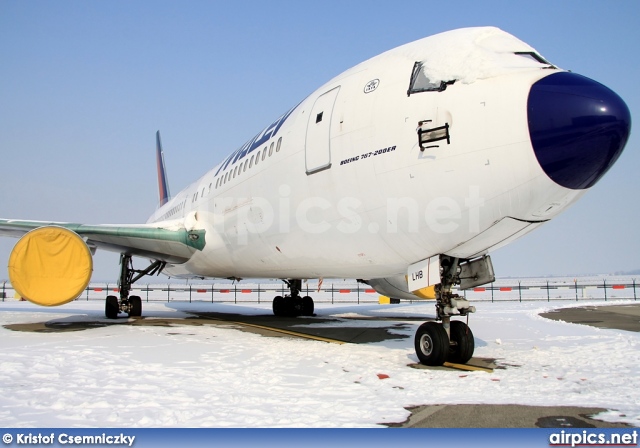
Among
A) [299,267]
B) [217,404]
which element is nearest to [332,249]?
[299,267]

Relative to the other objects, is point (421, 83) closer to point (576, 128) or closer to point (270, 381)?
point (576, 128)

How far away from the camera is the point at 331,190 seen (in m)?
7.03

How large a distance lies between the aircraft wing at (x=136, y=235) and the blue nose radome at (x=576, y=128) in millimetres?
8942

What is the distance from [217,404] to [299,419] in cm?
85


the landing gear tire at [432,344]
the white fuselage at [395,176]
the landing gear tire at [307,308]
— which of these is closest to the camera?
the white fuselage at [395,176]

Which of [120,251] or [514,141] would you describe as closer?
[514,141]

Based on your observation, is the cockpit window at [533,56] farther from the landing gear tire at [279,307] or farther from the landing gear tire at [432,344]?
the landing gear tire at [279,307]

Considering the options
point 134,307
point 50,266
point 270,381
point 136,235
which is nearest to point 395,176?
point 270,381

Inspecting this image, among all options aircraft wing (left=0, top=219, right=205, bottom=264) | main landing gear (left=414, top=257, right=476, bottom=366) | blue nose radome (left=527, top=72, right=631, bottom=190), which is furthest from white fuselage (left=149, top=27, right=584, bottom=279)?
aircraft wing (left=0, top=219, right=205, bottom=264)

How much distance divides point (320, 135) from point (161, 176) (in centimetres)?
2175

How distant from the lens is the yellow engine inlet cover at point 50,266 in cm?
929

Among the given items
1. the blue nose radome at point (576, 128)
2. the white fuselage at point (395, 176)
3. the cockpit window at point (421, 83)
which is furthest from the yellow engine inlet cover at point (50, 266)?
the blue nose radome at point (576, 128)

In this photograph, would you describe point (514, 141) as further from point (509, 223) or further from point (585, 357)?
point (585, 357)

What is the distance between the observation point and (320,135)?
7414 mm
